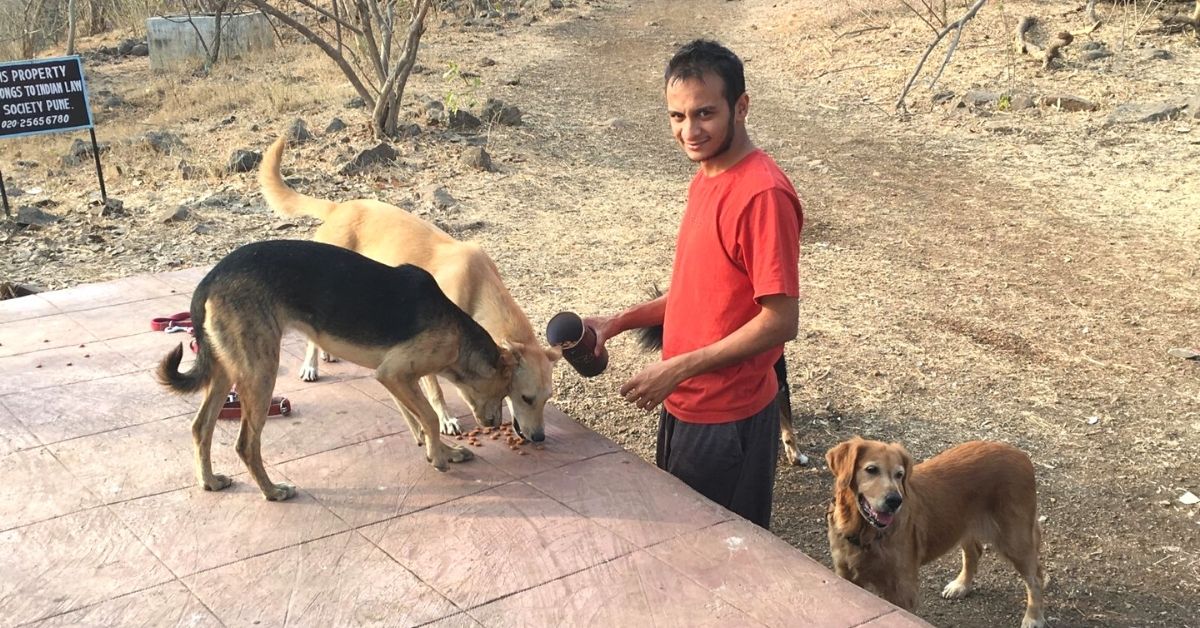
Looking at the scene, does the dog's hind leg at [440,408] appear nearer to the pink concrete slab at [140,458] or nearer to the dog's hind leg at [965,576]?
the pink concrete slab at [140,458]

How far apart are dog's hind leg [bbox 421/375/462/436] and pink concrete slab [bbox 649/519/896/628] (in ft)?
5.49

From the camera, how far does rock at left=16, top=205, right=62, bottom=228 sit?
415 inches

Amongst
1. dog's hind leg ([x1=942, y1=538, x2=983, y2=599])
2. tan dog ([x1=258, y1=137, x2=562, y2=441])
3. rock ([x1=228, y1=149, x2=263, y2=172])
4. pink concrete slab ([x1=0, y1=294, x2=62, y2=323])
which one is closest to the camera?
tan dog ([x1=258, y1=137, x2=562, y2=441])

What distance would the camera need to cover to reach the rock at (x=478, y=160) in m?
13.0

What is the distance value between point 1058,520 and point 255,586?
4240mm

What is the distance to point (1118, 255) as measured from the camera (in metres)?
9.61

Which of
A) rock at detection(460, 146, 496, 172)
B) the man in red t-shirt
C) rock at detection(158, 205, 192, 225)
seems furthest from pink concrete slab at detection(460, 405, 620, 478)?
rock at detection(460, 146, 496, 172)

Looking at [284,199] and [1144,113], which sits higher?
[284,199]

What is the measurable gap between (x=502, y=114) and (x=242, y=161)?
3973 millimetres

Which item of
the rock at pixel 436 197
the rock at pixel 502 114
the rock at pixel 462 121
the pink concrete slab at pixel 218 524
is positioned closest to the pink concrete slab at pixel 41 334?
the pink concrete slab at pixel 218 524

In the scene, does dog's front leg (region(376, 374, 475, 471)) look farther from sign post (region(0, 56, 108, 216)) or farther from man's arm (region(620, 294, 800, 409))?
sign post (region(0, 56, 108, 216))

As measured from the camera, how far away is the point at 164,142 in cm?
1408

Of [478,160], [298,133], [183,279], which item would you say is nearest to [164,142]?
[298,133]

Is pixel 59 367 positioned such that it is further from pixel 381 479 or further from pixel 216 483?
pixel 381 479
